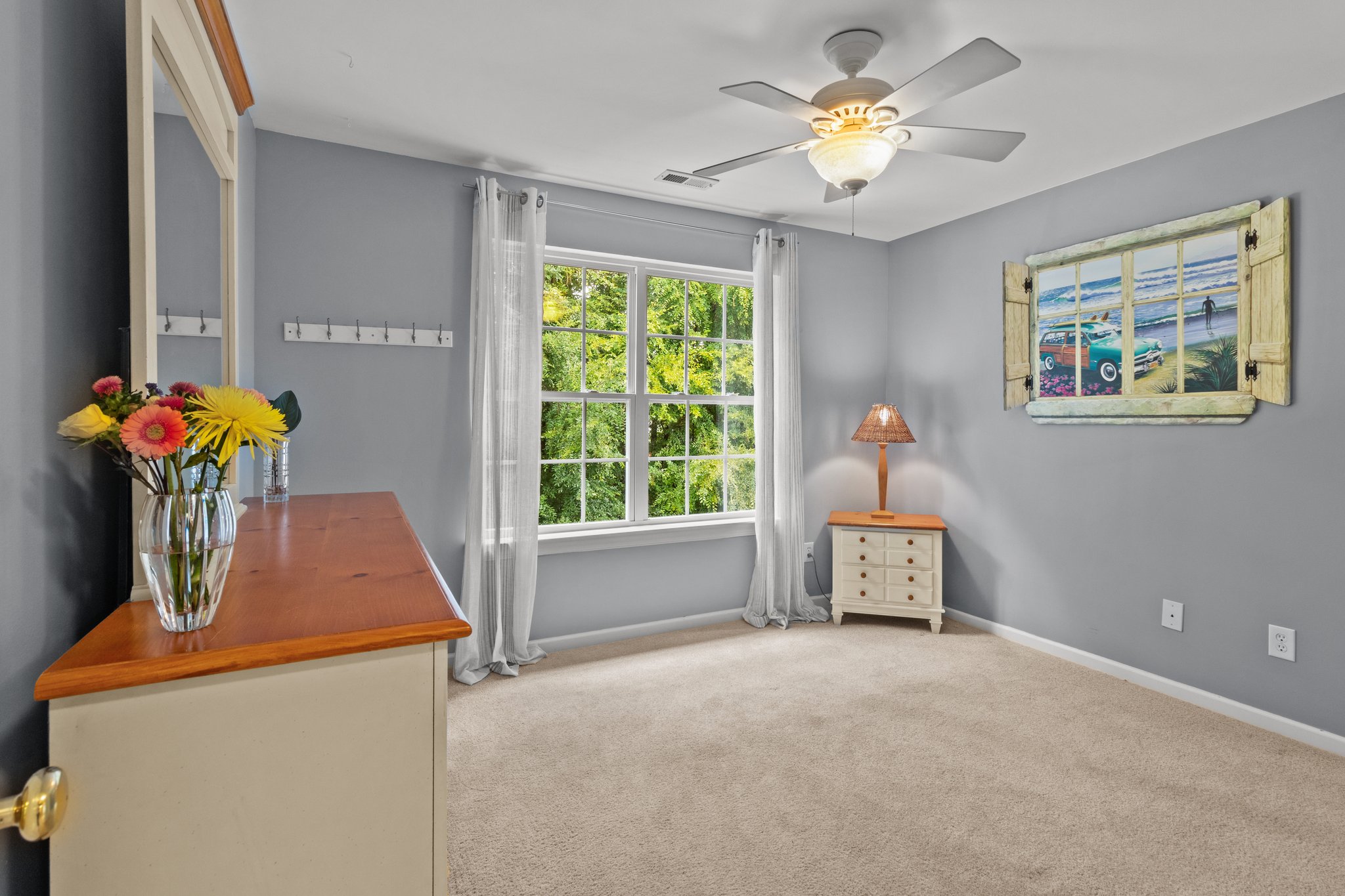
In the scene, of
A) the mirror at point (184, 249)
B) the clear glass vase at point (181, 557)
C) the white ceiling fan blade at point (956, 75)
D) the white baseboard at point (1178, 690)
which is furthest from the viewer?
the white baseboard at point (1178, 690)

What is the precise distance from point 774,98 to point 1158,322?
229 centimetres

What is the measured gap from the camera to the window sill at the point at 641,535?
356cm

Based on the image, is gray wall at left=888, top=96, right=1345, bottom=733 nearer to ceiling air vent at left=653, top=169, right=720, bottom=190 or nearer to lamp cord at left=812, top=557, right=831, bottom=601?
lamp cord at left=812, top=557, right=831, bottom=601

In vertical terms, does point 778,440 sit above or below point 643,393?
below

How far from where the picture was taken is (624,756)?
2500 mm

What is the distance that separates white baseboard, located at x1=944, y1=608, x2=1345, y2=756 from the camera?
8.63 ft

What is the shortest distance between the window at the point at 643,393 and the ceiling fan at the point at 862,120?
148 cm

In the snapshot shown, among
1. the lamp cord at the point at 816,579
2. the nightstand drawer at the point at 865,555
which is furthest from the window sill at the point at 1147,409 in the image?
the lamp cord at the point at 816,579

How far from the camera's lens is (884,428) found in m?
4.14

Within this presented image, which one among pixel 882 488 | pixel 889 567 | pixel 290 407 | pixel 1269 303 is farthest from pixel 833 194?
pixel 290 407

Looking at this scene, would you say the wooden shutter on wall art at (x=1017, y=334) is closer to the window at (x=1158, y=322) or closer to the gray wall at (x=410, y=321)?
the window at (x=1158, y=322)

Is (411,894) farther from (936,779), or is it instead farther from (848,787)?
(936,779)

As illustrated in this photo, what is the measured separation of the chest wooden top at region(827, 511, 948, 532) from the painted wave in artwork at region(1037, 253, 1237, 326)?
1.31 metres

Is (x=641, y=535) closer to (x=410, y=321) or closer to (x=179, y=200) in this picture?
(x=410, y=321)
